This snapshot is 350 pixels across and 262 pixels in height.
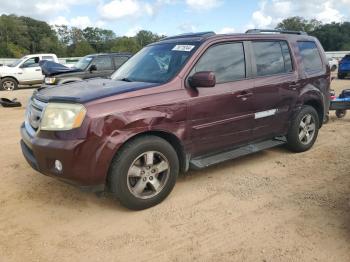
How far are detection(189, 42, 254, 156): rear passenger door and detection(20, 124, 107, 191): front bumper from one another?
1187 mm

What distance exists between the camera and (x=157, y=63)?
4812mm

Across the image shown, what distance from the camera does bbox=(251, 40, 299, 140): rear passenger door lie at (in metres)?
5.12

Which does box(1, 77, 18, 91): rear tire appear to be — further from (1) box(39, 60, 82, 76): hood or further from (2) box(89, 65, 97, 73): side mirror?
(2) box(89, 65, 97, 73): side mirror

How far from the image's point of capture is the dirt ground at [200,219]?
3.30 m

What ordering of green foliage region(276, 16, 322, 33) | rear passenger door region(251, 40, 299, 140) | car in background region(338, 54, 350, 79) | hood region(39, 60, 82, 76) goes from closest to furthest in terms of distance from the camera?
rear passenger door region(251, 40, 299, 140) < hood region(39, 60, 82, 76) < car in background region(338, 54, 350, 79) < green foliage region(276, 16, 322, 33)

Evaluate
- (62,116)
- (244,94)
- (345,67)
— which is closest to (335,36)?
(345,67)

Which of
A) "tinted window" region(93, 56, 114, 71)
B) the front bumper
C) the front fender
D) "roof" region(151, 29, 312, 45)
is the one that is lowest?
the front bumper

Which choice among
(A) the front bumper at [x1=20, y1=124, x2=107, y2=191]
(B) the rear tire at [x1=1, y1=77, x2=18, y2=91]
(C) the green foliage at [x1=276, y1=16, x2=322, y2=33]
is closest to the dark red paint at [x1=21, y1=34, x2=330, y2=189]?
(A) the front bumper at [x1=20, y1=124, x2=107, y2=191]

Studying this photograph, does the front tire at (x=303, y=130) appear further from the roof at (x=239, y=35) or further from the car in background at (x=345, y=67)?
the car in background at (x=345, y=67)

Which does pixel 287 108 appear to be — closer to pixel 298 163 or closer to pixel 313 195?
pixel 298 163

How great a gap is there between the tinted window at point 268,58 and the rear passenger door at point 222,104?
27cm

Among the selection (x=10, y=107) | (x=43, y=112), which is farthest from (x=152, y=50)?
(x=10, y=107)

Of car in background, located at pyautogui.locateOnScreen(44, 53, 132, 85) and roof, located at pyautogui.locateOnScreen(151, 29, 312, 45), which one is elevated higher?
roof, located at pyautogui.locateOnScreen(151, 29, 312, 45)

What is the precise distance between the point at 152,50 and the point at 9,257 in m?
3.09
